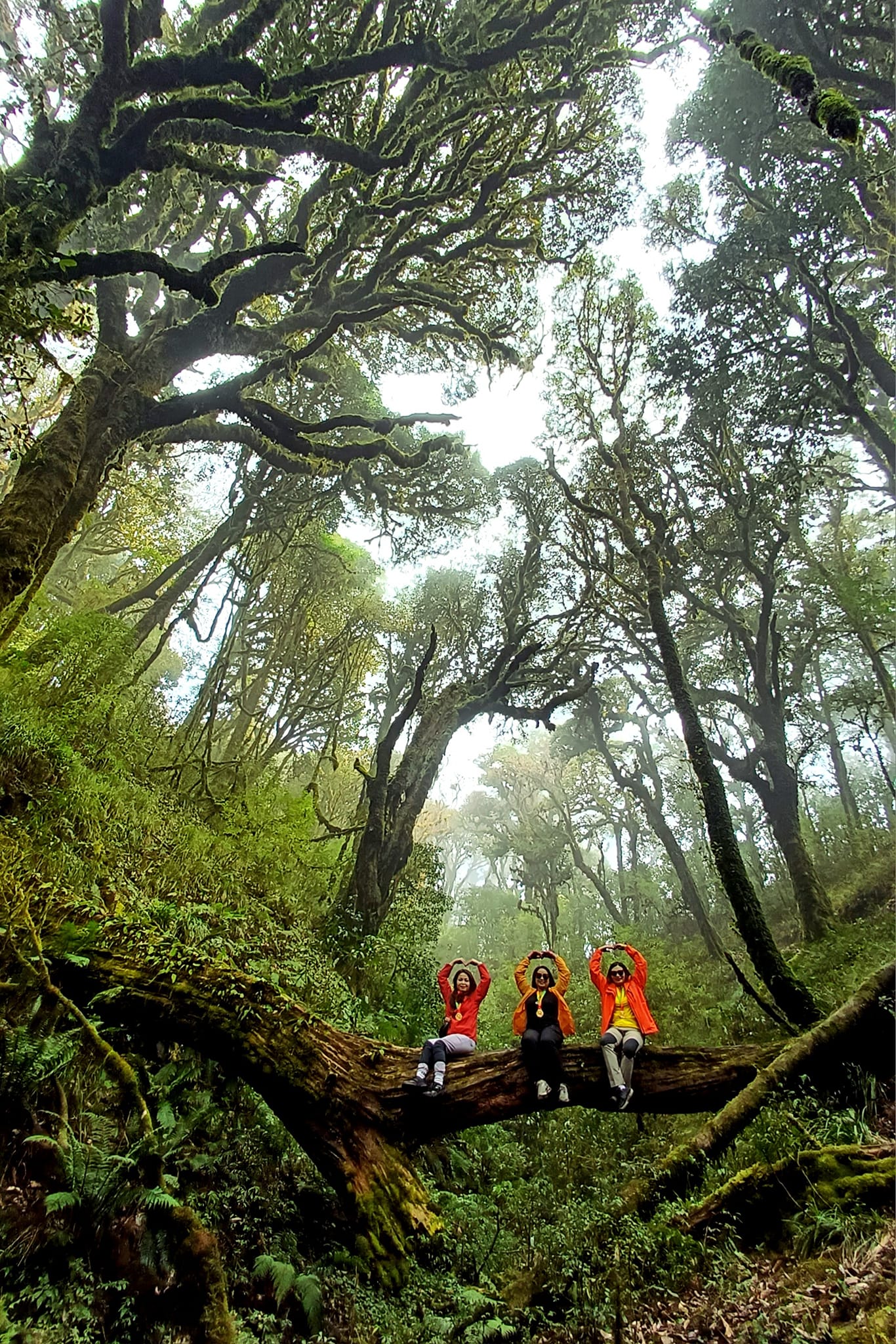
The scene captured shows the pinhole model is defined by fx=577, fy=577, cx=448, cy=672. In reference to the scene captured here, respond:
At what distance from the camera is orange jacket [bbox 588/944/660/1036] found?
584 cm

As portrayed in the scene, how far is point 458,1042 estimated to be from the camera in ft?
17.8

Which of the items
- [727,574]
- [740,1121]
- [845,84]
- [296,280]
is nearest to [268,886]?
[740,1121]

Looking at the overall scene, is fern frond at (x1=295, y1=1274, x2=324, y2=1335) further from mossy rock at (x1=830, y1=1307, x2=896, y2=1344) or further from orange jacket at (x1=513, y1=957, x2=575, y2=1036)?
orange jacket at (x1=513, y1=957, x2=575, y2=1036)

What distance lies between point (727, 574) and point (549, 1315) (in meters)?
14.2

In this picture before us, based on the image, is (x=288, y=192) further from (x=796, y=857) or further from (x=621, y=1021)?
(x=796, y=857)

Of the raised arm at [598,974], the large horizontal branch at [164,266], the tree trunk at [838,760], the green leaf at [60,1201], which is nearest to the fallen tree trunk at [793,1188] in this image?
the raised arm at [598,974]

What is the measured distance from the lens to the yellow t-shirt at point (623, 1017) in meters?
5.71

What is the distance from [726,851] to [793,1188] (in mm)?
4155

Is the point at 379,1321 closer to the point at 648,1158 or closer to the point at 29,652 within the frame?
the point at 648,1158

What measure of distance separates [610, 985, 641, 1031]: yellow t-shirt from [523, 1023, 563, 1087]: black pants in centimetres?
69

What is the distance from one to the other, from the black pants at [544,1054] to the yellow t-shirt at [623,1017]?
2.25ft

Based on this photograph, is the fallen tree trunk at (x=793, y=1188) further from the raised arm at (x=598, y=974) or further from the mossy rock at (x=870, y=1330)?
the raised arm at (x=598, y=974)

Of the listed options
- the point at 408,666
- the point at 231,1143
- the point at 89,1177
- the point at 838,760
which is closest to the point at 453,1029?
the point at 231,1143

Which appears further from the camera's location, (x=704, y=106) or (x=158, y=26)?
(x=704, y=106)
